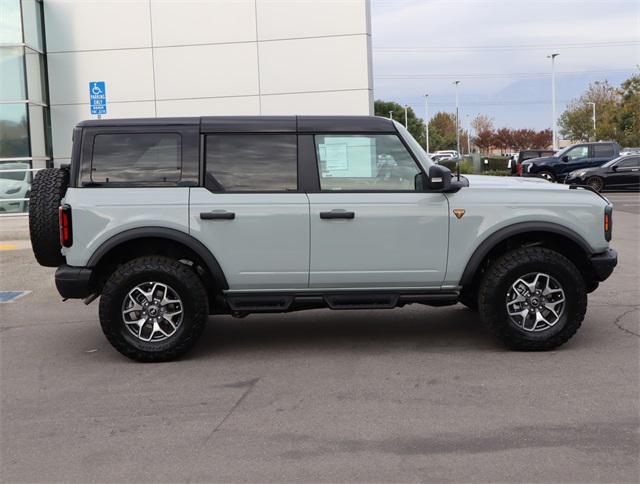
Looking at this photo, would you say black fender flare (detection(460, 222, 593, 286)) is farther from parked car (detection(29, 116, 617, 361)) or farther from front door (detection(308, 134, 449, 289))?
front door (detection(308, 134, 449, 289))

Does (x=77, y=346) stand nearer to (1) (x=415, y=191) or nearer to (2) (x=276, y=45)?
(1) (x=415, y=191)

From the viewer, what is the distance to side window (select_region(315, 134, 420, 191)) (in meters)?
6.30

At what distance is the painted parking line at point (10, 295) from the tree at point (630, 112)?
47.5 metres

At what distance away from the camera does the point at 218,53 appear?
20.3m

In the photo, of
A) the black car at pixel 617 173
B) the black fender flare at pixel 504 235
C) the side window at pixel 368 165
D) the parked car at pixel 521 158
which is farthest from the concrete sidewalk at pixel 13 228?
the parked car at pixel 521 158

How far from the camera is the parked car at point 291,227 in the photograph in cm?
619

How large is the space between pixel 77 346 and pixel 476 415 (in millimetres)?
3869

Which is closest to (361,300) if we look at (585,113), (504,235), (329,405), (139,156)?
(504,235)

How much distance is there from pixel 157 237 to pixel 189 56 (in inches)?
592

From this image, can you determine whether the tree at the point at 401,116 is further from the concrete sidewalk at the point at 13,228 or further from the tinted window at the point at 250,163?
the tinted window at the point at 250,163

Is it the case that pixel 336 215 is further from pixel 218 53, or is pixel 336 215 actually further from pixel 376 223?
pixel 218 53

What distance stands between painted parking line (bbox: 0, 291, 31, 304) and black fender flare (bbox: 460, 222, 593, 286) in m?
5.99

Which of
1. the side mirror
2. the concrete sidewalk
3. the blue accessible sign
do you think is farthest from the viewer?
the concrete sidewalk

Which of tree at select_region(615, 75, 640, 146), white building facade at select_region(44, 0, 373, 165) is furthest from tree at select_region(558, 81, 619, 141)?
white building facade at select_region(44, 0, 373, 165)
